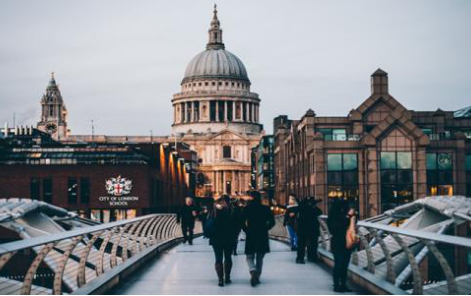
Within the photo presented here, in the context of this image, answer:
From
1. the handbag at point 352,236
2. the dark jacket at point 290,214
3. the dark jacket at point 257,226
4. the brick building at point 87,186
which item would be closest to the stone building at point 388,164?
the brick building at point 87,186

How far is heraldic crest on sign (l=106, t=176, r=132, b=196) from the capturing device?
254 feet

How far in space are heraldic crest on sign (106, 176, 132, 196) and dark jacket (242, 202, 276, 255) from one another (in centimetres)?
6142

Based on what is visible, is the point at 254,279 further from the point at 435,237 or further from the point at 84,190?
the point at 84,190

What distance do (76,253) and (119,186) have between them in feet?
166

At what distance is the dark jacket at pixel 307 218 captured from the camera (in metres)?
20.9

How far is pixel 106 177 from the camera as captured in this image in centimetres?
7838

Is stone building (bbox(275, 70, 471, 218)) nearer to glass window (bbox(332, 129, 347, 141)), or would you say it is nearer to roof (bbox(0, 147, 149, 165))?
glass window (bbox(332, 129, 347, 141))

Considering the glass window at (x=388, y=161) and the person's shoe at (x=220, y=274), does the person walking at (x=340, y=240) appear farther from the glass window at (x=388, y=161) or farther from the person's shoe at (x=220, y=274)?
the glass window at (x=388, y=161)

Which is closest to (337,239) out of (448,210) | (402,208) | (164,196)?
(448,210)

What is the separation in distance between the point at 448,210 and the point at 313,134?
41.7 metres

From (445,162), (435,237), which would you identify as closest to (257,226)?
(435,237)

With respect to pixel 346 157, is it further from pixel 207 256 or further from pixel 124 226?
pixel 124 226

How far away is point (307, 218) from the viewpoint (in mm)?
21031

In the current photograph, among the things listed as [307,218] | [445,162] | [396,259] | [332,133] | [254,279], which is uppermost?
[332,133]
